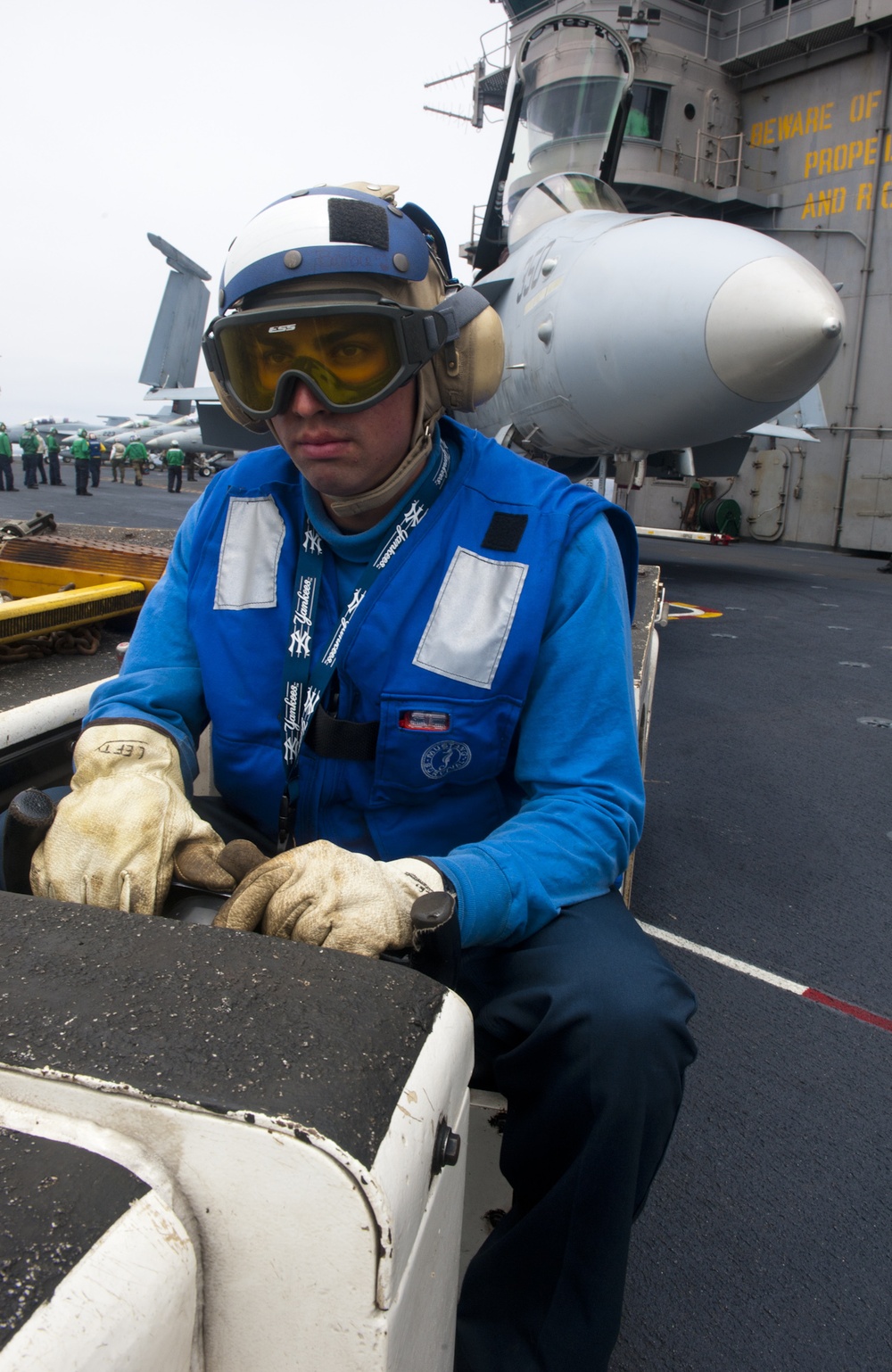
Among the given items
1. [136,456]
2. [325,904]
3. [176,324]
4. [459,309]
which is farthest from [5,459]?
[325,904]

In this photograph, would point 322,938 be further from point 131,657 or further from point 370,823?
point 131,657

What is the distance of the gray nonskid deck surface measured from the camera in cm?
157

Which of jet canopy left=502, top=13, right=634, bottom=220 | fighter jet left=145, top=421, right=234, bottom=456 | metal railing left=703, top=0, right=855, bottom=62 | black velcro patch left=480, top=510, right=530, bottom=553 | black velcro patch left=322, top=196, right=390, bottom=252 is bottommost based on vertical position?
black velcro patch left=480, top=510, right=530, bottom=553

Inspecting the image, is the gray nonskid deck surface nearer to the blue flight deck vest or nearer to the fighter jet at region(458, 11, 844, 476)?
the blue flight deck vest

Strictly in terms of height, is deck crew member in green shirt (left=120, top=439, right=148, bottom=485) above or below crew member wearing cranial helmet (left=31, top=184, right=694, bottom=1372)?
above

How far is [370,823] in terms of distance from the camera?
1.50 m

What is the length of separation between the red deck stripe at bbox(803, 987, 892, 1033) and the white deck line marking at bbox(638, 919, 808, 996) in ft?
0.07

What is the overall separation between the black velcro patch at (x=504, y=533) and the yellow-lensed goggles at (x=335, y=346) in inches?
11.1

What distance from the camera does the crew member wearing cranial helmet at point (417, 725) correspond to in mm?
1143

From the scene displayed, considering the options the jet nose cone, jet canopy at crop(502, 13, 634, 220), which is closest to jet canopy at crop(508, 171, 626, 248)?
jet canopy at crop(502, 13, 634, 220)

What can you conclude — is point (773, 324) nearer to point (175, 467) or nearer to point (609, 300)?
point (609, 300)

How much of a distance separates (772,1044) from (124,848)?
1831 mm

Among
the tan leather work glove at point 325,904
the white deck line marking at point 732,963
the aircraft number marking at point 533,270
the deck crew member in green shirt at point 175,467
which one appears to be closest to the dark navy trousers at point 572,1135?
the tan leather work glove at point 325,904

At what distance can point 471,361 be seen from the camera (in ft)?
5.39
